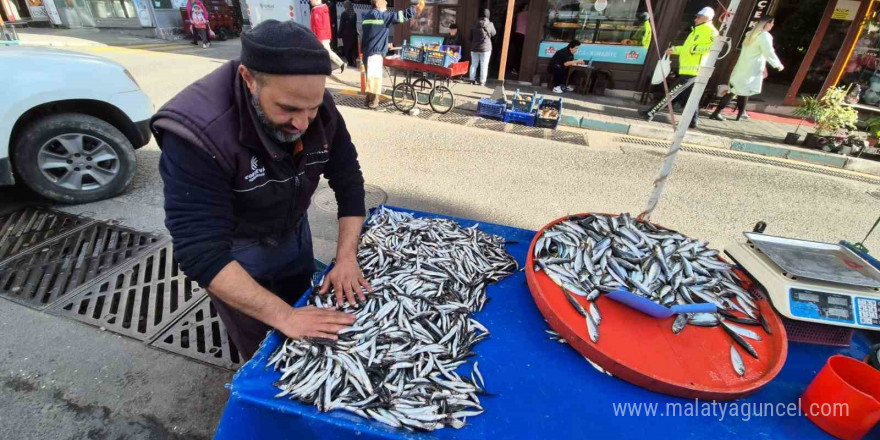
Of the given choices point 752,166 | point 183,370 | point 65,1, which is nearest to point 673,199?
point 752,166

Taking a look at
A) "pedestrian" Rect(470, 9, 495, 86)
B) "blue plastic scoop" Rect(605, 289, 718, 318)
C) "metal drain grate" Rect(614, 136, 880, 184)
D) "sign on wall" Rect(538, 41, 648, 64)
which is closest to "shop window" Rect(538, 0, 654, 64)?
"sign on wall" Rect(538, 41, 648, 64)

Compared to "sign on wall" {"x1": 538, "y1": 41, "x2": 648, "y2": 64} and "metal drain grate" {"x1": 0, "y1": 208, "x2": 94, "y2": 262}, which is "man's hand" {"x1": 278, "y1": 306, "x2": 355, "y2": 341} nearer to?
"metal drain grate" {"x1": 0, "y1": 208, "x2": 94, "y2": 262}

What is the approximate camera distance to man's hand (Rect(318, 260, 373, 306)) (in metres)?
2.37

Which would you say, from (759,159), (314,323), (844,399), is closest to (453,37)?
(759,159)

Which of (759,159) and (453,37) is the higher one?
(453,37)

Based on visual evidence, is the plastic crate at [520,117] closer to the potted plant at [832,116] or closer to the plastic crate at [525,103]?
the plastic crate at [525,103]

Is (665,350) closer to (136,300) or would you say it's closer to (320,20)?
(136,300)

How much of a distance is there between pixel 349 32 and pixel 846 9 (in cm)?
1512

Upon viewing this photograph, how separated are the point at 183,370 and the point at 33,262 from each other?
236 cm

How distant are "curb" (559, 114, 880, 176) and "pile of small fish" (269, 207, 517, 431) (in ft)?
26.9

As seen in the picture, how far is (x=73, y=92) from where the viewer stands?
446 cm

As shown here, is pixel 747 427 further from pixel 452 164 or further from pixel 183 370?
pixel 452 164

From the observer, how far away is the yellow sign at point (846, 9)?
35.6 feet

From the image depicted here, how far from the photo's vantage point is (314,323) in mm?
2107
